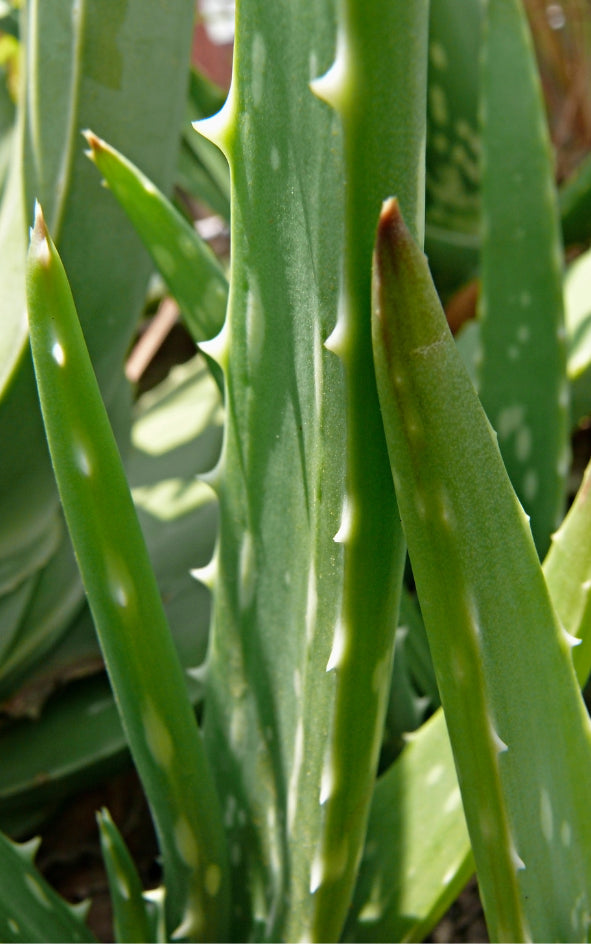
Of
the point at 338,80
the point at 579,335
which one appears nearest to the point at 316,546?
the point at 338,80

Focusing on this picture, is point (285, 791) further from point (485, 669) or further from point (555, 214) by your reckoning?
point (555, 214)

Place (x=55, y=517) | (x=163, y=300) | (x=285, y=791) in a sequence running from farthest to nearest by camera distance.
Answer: (x=163, y=300) < (x=55, y=517) < (x=285, y=791)

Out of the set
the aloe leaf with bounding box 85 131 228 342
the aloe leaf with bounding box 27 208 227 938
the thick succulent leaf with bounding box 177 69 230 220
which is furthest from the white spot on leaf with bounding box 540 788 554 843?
the thick succulent leaf with bounding box 177 69 230 220

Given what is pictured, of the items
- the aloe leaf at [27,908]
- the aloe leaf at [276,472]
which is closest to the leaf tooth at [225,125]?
the aloe leaf at [276,472]

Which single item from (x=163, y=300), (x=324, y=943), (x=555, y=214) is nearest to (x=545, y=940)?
(x=324, y=943)

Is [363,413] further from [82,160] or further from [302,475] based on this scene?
[82,160]

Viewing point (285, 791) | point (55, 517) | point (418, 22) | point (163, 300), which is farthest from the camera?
point (163, 300)
